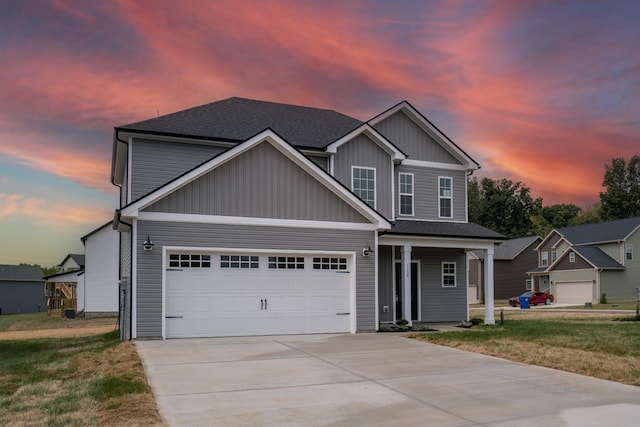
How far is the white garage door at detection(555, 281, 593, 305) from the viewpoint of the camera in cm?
4862

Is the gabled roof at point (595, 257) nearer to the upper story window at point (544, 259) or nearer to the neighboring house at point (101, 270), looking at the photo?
the upper story window at point (544, 259)

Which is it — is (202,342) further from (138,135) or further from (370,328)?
(138,135)

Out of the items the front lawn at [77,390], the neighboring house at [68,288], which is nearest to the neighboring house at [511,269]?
the neighboring house at [68,288]

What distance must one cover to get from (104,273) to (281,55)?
20037mm

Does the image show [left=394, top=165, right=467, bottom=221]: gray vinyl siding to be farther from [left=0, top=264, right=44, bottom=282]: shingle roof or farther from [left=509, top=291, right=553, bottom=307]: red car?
[left=0, top=264, right=44, bottom=282]: shingle roof

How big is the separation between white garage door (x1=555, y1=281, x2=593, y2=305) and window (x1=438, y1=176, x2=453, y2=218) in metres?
31.2

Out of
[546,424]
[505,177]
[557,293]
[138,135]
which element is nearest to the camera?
[546,424]

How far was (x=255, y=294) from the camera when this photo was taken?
16578mm

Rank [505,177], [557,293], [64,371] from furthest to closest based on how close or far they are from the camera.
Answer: [505,177] < [557,293] < [64,371]

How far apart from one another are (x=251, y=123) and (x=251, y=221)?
18.6 feet

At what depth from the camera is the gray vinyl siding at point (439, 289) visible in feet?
73.5

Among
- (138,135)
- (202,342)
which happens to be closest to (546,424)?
(202,342)

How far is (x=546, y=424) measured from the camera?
7.27m

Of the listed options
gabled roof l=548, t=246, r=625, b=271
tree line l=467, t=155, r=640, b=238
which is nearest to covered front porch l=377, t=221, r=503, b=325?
gabled roof l=548, t=246, r=625, b=271
